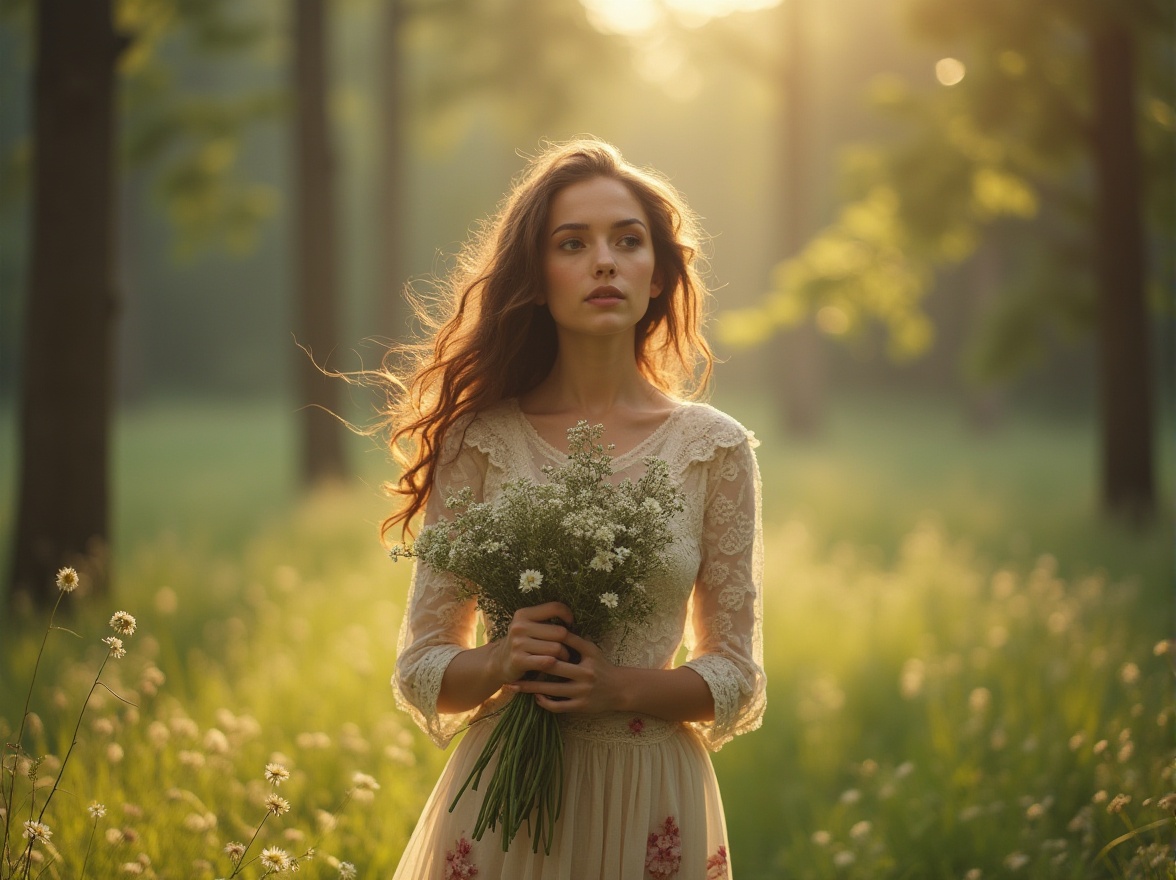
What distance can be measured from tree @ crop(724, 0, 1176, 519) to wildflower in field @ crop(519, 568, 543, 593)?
29.8 feet

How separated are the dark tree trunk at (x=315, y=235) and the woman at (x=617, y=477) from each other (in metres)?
9.59

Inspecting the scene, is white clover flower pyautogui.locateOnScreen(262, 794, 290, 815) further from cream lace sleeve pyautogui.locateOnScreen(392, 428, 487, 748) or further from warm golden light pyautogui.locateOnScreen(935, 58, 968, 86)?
warm golden light pyautogui.locateOnScreen(935, 58, 968, 86)

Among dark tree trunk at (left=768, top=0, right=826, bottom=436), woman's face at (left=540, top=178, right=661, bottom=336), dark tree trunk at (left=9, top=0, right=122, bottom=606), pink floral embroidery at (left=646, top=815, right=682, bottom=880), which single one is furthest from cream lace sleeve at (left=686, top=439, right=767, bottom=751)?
dark tree trunk at (left=768, top=0, right=826, bottom=436)

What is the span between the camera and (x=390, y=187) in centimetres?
1822

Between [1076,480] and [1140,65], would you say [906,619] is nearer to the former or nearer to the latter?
[1140,65]

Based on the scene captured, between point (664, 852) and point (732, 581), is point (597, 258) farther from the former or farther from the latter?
point (664, 852)

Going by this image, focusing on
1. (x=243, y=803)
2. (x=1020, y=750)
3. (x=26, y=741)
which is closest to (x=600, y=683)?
(x=243, y=803)

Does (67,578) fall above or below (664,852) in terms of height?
above

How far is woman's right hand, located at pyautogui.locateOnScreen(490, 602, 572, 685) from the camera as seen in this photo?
7.86 feet

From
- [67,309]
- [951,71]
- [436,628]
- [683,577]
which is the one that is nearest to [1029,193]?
[951,71]

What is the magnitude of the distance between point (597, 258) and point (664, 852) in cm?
146

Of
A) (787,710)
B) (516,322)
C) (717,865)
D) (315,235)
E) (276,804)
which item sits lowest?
(787,710)

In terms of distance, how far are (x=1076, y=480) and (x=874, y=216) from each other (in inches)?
259

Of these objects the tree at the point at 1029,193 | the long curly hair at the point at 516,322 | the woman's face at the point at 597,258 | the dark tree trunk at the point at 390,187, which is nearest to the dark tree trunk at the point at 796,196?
the dark tree trunk at the point at 390,187
